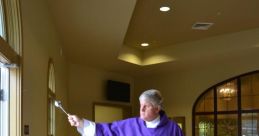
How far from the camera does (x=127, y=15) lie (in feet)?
16.3

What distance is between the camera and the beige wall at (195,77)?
769cm

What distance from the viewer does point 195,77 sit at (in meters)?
8.83

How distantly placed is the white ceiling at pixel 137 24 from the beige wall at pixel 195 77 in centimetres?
23

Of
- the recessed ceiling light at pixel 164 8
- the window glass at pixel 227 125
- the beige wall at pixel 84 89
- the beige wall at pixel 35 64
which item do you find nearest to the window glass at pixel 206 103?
the window glass at pixel 227 125

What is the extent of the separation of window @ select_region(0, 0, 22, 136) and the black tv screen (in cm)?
628

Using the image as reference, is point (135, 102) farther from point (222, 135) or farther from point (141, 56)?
point (222, 135)

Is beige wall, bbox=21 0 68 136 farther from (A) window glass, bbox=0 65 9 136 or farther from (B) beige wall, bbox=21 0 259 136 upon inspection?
(B) beige wall, bbox=21 0 259 136

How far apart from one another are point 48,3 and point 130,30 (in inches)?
106

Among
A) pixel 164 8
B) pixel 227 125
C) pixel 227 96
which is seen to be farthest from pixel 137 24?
pixel 227 125

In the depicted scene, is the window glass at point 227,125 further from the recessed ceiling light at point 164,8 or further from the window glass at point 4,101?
the window glass at point 4,101

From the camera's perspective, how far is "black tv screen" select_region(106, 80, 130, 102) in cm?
900

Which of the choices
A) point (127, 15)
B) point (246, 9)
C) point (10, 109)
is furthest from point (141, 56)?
point (10, 109)

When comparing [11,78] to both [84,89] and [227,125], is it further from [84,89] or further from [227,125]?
[227,125]

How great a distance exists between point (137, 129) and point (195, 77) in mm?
6259
